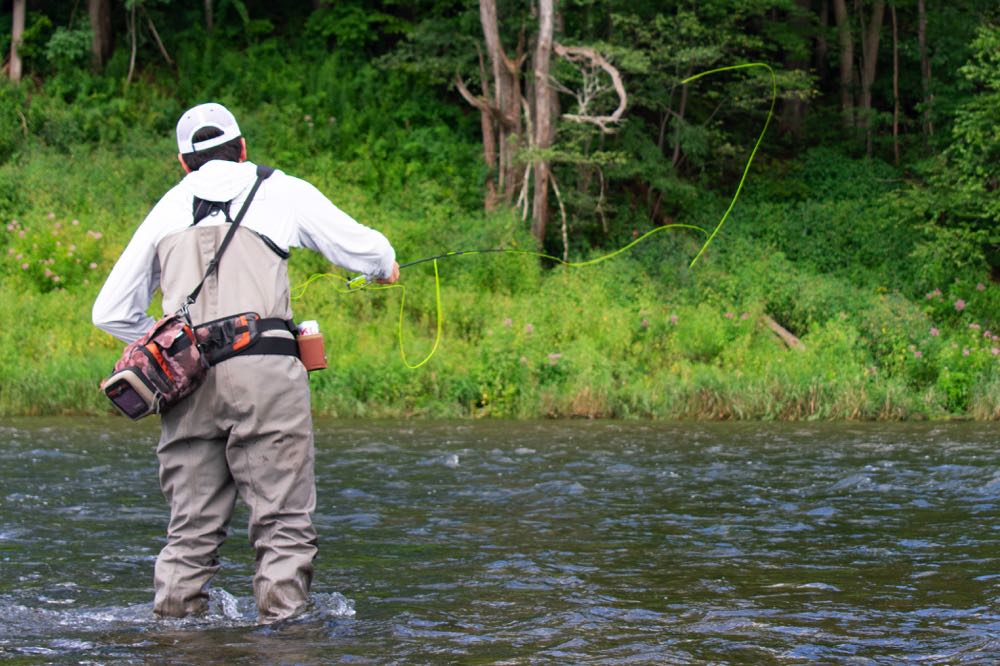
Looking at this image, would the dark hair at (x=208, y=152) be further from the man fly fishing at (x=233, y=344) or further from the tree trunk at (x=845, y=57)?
the tree trunk at (x=845, y=57)

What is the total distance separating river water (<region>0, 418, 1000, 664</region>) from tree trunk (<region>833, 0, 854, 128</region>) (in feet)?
44.9

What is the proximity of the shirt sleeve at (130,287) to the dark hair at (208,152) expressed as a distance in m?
0.23

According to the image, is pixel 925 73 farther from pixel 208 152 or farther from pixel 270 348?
pixel 270 348

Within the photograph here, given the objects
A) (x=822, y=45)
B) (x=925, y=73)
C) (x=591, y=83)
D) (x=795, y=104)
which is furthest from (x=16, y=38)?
(x=925, y=73)

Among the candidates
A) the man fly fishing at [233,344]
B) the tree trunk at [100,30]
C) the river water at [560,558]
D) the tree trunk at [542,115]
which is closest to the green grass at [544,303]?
the tree trunk at [542,115]

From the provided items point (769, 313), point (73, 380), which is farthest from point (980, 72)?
point (73, 380)

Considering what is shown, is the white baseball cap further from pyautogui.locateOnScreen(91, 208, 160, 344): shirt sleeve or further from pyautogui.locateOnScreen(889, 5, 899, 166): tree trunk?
pyautogui.locateOnScreen(889, 5, 899, 166): tree trunk

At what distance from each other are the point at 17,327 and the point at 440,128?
794 centimetres

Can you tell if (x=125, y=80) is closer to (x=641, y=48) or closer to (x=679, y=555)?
(x=641, y=48)

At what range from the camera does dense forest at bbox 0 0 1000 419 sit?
14539 millimetres

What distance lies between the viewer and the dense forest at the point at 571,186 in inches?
572

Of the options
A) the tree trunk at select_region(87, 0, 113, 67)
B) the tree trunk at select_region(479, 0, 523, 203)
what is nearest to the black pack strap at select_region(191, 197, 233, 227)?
the tree trunk at select_region(479, 0, 523, 203)

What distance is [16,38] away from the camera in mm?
21234

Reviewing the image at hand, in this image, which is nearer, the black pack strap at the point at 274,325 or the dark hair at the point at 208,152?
the black pack strap at the point at 274,325
